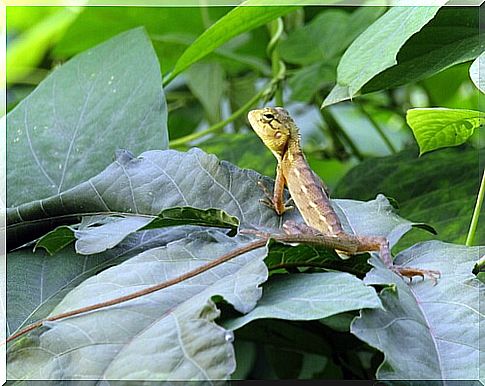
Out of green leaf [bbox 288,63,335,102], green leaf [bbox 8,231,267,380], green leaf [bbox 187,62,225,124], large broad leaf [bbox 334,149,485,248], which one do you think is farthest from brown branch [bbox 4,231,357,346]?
green leaf [bbox 187,62,225,124]

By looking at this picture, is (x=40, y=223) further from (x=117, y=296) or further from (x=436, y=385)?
(x=436, y=385)

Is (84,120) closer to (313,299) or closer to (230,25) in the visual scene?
(230,25)

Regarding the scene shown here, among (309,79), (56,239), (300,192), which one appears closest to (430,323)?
(56,239)

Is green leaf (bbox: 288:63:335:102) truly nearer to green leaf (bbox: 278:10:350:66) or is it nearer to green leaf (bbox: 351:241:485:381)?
green leaf (bbox: 278:10:350:66)

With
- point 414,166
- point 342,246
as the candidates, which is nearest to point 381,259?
point 342,246

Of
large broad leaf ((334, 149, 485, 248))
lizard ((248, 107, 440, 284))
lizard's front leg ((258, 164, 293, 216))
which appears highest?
lizard's front leg ((258, 164, 293, 216))

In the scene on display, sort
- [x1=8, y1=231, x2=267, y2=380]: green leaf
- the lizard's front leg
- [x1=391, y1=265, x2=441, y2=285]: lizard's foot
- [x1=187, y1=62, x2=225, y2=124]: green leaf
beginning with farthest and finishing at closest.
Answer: [x1=187, y1=62, x2=225, y2=124]: green leaf, the lizard's front leg, [x1=391, y1=265, x2=441, y2=285]: lizard's foot, [x1=8, y1=231, x2=267, y2=380]: green leaf

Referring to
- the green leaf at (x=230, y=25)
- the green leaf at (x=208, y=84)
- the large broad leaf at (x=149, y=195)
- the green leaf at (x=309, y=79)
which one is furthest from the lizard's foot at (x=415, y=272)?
the green leaf at (x=208, y=84)
